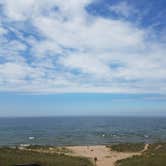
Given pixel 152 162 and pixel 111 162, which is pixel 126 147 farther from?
pixel 152 162

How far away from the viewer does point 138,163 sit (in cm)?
2945

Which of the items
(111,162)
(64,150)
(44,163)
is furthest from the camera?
(64,150)

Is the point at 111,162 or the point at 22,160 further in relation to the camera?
the point at 111,162

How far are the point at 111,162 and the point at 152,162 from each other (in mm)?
5943

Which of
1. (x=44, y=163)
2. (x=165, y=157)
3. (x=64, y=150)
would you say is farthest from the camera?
(x=64, y=150)

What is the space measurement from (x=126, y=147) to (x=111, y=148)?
219 centimetres

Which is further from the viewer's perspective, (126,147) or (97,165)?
(126,147)

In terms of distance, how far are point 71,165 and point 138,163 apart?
5939mm

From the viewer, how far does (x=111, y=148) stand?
48.0 meters

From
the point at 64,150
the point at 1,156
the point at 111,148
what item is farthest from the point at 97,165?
the point at 111,148

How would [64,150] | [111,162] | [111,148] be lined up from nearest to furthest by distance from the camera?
[111,162] → [64,150] → [111,148]

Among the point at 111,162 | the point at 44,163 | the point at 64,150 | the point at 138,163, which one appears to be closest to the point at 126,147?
the point at 64,150

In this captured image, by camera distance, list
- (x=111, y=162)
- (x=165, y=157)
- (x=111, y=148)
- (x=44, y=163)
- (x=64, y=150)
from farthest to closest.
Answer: (x=111, y=148)
(x=64, y=150)
(x=111, y=162)
(x=165, y=157)
(x=44, y=163)

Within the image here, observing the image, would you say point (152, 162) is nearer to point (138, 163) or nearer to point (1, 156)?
point (138, 163)
